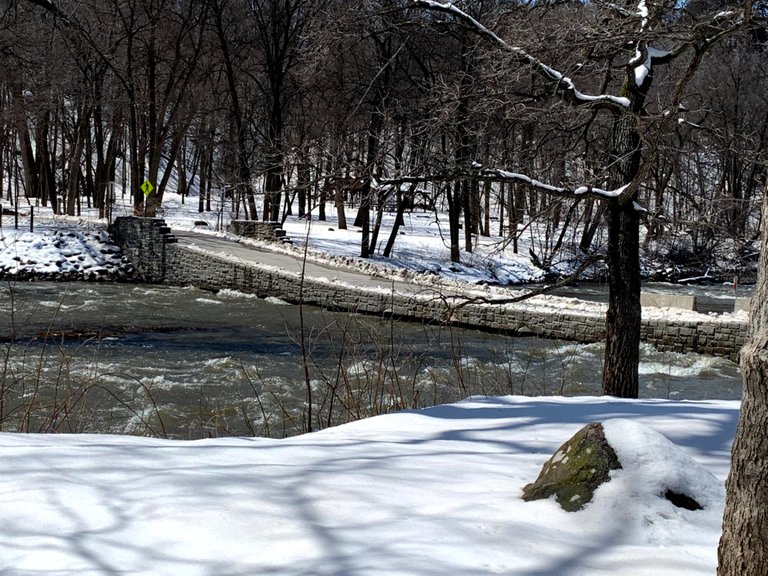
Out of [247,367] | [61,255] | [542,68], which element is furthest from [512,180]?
[61,255]

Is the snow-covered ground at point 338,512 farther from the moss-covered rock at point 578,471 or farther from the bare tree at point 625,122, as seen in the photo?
the bare tree at point 625,122

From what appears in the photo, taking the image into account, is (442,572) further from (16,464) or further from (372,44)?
(372,44)

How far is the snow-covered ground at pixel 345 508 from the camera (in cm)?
276

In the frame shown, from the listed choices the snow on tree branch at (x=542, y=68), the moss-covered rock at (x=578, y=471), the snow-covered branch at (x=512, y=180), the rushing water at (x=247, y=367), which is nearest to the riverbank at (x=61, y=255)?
the rushing water at (x=247, y=367)

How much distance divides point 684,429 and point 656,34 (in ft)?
10.6

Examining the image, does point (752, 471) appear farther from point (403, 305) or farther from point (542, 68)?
point (403, 305)

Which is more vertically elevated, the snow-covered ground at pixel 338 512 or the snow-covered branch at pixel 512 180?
the snow-covered branch at pixel 512 180

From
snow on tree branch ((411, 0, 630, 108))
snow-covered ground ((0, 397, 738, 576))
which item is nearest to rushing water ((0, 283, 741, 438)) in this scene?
snow-covered ground ((0, 397, 738, 576))

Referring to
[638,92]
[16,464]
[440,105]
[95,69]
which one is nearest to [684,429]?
[16,464]

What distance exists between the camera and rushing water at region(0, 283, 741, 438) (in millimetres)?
8234

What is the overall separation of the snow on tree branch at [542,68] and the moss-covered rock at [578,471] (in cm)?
445

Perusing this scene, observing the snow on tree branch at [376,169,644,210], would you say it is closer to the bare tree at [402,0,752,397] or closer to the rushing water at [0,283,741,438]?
the bare tree at [402,0,752,397]

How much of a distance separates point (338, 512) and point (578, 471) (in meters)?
0.93

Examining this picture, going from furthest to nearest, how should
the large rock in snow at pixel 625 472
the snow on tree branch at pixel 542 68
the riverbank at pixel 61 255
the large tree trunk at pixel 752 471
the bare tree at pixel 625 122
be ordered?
the riverbank at pixel 61 255
the snow on tree branch at pixel 542 68
the bare tree at pixel 625 122
the large rock in snow at pixel 625 472
the large tree trunk at pixel 752 471
